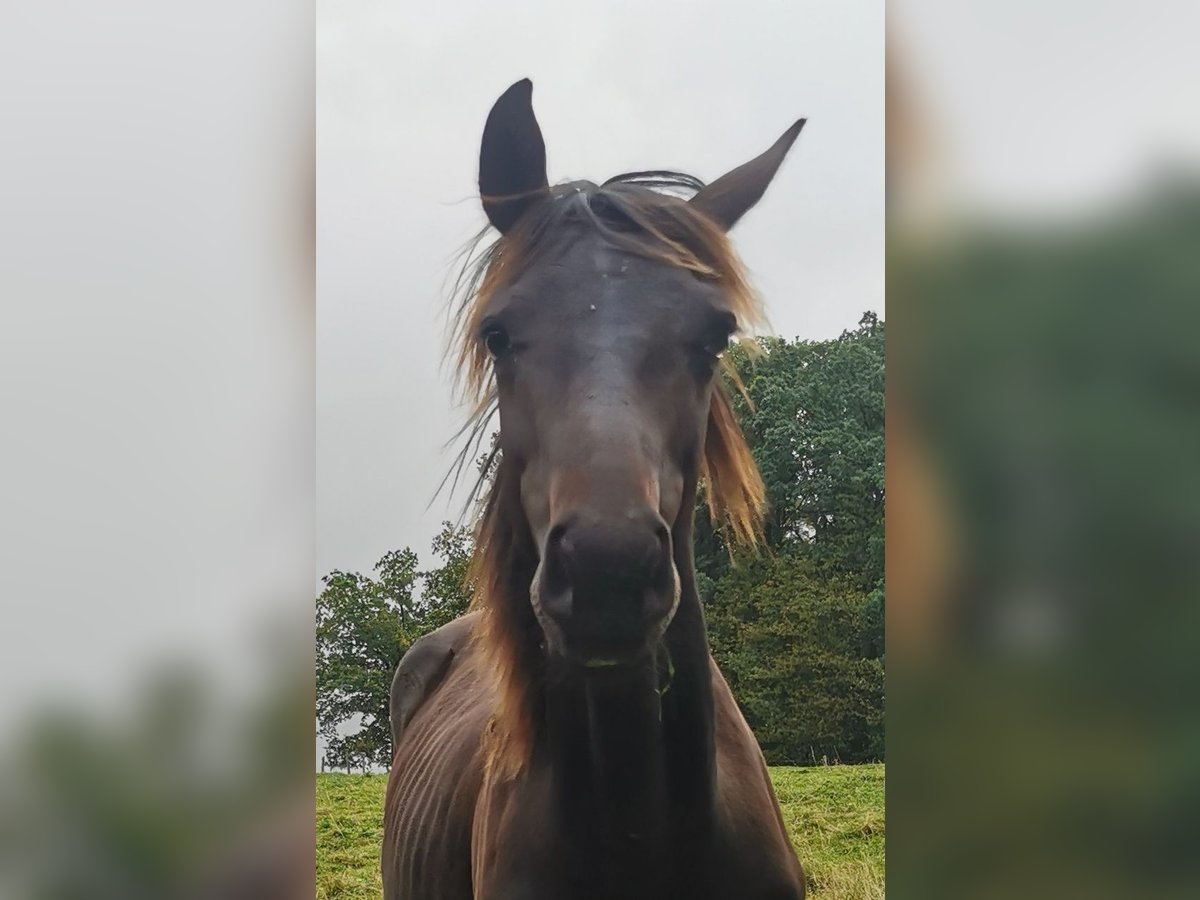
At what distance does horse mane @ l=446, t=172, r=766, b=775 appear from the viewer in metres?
1.42

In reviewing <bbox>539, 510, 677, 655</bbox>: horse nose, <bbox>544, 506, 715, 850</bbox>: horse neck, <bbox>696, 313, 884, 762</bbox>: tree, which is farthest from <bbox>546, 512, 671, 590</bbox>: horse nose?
<bbox>696, 313, 884, 762</bbox>: tree

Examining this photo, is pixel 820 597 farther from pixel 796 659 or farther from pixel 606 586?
pixel 606 586

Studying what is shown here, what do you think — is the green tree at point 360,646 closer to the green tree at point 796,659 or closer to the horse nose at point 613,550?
the horse nose at point 613,550

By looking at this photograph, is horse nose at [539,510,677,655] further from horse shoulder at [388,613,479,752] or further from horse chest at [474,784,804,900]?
horse shoulder at [388,613,479,752]

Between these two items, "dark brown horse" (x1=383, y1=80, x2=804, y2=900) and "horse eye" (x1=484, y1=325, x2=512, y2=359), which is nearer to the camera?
"dark brown horse" (x1=383, y1=80, x2=804, y2=900)

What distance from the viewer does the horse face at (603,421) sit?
1.11 m

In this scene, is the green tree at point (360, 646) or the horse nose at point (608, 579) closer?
the horse nose at point (608, 579)
